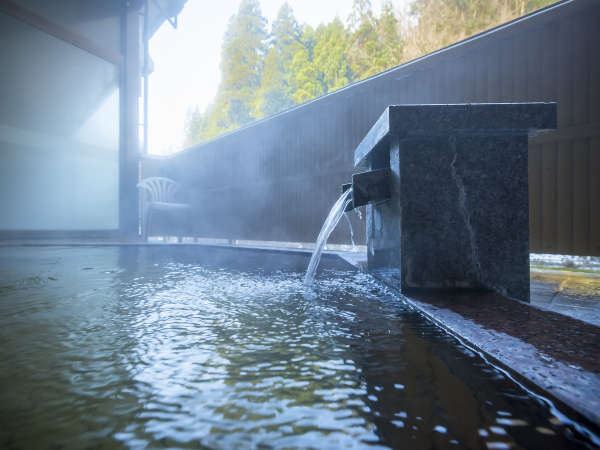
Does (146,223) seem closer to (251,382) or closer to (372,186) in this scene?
(372,186)

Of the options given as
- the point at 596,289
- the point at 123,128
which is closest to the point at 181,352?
the point at 596,289

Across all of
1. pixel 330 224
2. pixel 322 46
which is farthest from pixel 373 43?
pixel 330 224

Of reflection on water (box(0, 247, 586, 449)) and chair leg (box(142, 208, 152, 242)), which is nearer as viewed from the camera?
reflection on water (box(0, 247, 586, 449))

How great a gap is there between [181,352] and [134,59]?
27.0ft

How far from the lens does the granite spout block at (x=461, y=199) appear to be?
1.66m

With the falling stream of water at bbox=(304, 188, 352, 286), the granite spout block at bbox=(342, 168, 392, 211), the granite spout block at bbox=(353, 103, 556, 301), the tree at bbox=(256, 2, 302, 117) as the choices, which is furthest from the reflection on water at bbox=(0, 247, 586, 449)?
the tree at bbox=(256, 2, 302, 117)

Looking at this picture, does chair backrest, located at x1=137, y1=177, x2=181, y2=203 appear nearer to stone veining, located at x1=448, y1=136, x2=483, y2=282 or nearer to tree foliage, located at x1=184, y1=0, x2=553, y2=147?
stone veining, located at x1=448, y1=136, x2=483, y2=282

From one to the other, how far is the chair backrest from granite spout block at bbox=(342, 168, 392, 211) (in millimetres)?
7142

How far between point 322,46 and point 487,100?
14.9 meters

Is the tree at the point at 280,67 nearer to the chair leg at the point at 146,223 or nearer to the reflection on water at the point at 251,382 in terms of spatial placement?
the chair leg at the point at 146,223

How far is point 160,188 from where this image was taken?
885 cm

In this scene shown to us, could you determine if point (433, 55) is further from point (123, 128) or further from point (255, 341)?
point (123, 128)

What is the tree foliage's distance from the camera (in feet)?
45.1

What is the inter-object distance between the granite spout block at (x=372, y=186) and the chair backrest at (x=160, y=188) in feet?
23.4
